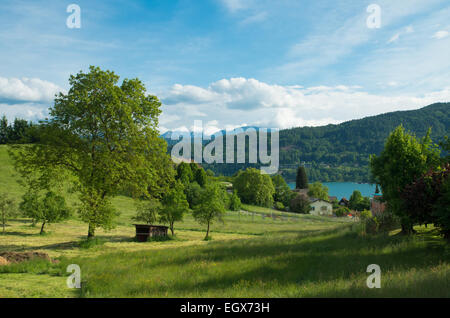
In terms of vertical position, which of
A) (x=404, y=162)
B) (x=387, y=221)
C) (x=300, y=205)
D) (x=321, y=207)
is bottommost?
(x=321, y=207)

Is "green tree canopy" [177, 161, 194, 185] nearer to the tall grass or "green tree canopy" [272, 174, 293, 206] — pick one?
"green tree canopy" [272, 174, 293, 206]

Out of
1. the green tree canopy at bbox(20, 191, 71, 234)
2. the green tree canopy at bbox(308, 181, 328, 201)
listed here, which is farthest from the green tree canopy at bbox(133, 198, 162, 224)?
the green tree canopy at bbox(308, 181, 328, 201)

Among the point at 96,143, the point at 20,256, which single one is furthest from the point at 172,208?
the point at 20,256

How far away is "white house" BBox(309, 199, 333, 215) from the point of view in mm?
109000

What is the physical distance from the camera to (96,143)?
23375 mm

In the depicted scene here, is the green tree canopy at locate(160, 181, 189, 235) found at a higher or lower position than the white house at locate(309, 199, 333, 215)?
higher

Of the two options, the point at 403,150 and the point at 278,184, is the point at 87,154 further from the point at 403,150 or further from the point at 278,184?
the point at 278,184

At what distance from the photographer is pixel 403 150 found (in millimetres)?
18422

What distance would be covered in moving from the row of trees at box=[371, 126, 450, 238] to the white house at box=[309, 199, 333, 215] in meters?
91.9

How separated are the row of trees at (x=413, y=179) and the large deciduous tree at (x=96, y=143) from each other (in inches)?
662

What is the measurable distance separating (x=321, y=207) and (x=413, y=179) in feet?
316

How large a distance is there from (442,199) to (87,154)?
73.9 ft

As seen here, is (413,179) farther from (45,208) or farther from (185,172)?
(185,172)

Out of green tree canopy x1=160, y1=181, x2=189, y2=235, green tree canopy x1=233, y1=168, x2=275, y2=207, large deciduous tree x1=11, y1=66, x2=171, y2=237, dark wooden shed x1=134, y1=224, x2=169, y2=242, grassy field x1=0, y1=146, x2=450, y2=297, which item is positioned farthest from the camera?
green tree canopy x1=233, y1=168, x2=275, y2=207
